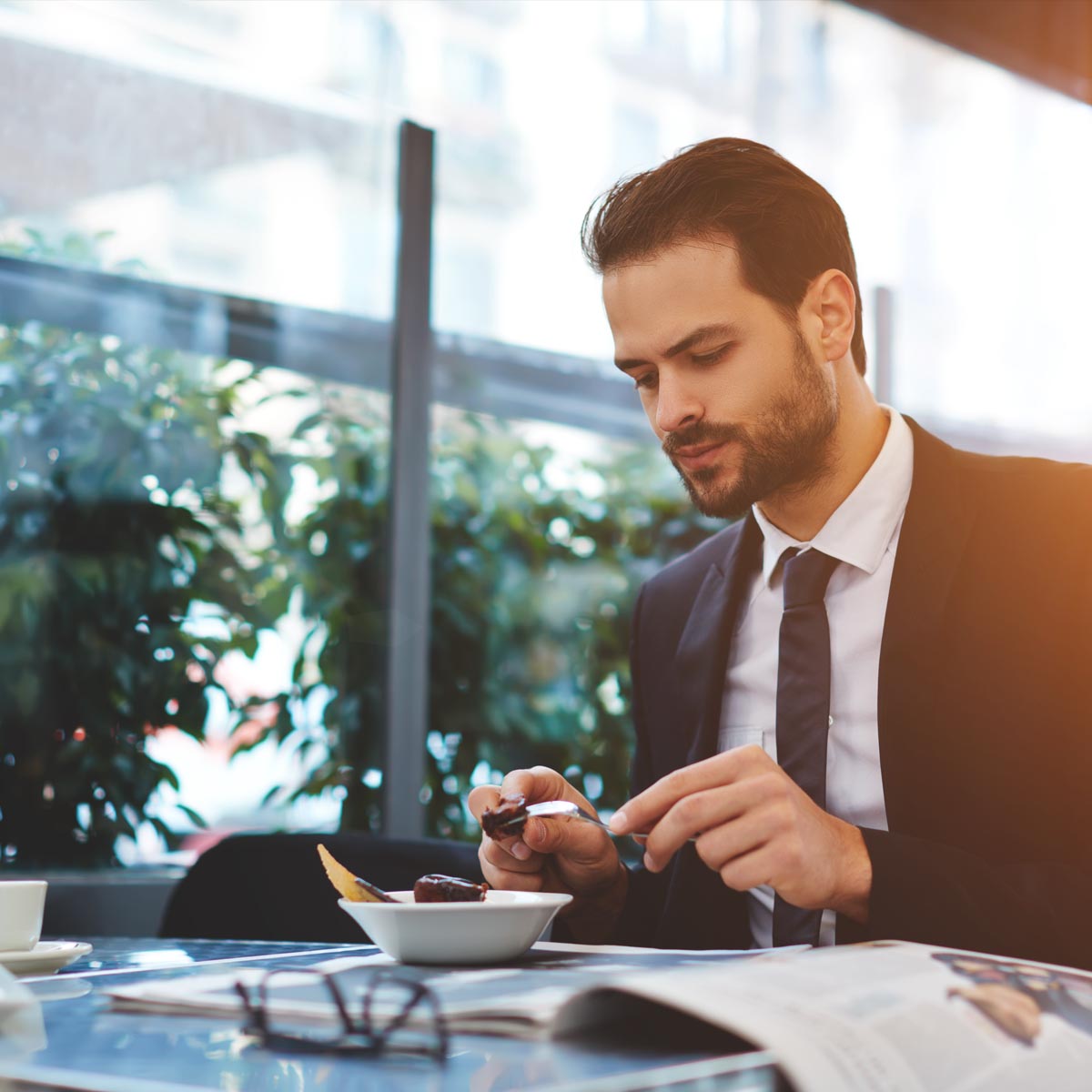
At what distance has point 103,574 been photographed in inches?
105

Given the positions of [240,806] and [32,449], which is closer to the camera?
[32,449]

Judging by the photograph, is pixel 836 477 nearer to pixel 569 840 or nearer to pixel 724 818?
pixel 569 840

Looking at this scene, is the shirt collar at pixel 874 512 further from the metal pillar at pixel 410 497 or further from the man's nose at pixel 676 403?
the metal pillar at pixel 410 497

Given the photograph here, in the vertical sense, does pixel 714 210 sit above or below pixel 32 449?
above

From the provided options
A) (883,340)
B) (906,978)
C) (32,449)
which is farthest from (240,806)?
(883,340)

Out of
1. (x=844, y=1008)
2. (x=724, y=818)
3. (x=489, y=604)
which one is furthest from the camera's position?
(x=489, y=604)

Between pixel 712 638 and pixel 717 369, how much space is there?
0.37 m

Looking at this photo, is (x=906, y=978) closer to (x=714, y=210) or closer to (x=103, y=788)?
Answer: (x=714, y=210)

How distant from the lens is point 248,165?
298cm

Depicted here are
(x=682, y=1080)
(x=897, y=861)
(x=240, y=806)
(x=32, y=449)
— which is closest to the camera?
(x=682, y=1080)

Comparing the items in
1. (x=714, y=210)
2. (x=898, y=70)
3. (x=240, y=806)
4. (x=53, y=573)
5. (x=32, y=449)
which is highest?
(x=898, y=70)

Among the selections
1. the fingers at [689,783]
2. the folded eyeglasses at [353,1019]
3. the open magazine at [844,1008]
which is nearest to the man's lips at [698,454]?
the fingers at [689,783]

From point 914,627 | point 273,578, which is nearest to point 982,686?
point 914,627

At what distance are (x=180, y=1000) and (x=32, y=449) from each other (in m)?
2.02
